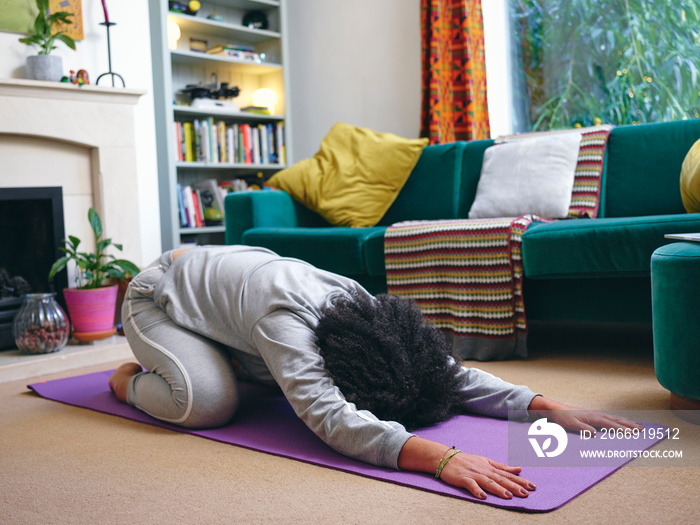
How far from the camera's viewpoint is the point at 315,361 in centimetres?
142

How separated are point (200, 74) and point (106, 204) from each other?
1.70 metres

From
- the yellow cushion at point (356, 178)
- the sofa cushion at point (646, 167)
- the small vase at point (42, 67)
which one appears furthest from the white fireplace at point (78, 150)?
the sofa cushion at point (646, 167)

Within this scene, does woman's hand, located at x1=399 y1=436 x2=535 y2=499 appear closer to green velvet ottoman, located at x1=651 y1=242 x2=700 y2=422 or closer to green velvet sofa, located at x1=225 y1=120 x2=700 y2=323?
green velvet ottoman, located at x1=651 y1=242 x2=700 y2=422

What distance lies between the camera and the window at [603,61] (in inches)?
131

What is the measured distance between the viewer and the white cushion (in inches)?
108

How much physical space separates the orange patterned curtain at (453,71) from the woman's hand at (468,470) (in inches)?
108

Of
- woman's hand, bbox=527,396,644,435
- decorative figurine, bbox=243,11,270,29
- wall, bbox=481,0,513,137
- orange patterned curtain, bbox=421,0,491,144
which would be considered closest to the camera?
woman's hand, bbox=527,396,644,435

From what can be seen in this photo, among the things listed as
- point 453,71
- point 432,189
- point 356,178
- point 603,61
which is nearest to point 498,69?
point 453,71

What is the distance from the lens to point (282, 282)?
5.18ft

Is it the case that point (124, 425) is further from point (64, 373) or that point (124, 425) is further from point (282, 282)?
point (64, 373)

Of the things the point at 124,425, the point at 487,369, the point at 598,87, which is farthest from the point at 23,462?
the point at 598,87

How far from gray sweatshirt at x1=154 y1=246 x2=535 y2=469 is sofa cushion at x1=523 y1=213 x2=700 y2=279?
2.32 feet

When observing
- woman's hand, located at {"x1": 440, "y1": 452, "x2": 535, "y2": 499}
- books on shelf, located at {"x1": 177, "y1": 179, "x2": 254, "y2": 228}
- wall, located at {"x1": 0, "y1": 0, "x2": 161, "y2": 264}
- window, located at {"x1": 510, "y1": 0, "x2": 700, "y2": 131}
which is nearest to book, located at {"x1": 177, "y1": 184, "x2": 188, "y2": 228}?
books on shelf, located at {"x1": 177, "y1": 179, "x2": 254, "y2": 228}

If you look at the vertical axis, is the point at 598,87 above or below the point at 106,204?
above
